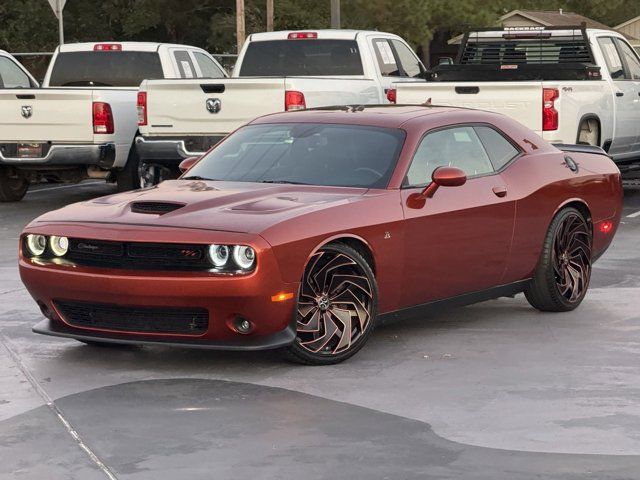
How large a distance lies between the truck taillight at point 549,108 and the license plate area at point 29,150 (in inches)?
231

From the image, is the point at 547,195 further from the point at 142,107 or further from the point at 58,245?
the point at 142,107

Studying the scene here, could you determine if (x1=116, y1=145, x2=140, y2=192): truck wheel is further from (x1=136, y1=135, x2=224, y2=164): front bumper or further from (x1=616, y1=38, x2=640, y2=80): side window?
(x1=616, y1=38, x2=640, y2=80): side window

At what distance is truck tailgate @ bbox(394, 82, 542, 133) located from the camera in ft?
53.6

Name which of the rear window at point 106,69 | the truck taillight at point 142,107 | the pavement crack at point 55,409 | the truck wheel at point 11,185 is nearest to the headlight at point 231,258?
the pavement crack at point 55,409

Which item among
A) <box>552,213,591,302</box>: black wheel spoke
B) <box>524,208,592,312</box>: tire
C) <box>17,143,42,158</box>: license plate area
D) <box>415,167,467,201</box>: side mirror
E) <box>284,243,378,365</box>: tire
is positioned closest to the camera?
<box>284,243,378,365</box>: tire

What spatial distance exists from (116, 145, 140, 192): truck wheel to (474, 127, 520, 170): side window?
29.2ft

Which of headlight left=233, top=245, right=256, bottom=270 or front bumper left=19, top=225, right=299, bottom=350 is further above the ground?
headlight left=233, top=245, right=256, bottom=270

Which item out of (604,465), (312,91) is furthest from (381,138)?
(312,91)

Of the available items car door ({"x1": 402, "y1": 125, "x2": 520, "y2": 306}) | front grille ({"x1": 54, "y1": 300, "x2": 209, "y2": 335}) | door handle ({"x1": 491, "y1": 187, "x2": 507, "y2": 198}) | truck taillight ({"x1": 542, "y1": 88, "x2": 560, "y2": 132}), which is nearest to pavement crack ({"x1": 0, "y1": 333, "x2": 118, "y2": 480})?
front grille ({"x1": 54, "y1": 300, "x2": 209, "y2": 335})

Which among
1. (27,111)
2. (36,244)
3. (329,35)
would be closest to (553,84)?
(329,35)

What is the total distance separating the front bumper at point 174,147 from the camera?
680 inches

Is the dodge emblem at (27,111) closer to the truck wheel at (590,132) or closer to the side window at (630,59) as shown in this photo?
the truck wheel at (590,132)

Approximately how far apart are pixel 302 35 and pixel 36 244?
37.2ft

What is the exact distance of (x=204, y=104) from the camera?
680 inches
